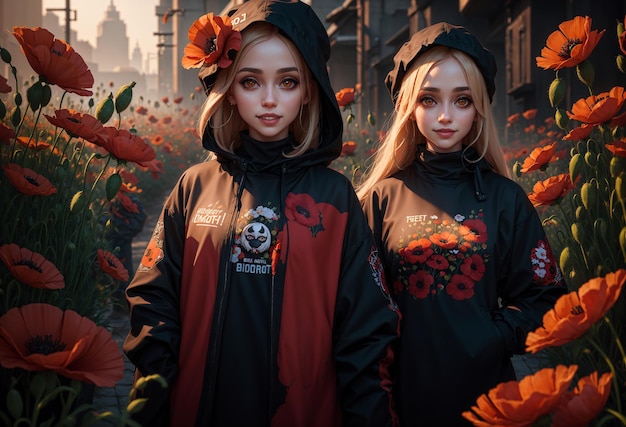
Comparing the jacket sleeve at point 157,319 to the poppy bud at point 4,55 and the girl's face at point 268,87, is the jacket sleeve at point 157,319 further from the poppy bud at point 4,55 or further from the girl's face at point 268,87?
the poppy bud at point 4,55

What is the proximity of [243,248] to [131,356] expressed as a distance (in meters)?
0.41

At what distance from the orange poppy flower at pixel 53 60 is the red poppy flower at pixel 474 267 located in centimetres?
133

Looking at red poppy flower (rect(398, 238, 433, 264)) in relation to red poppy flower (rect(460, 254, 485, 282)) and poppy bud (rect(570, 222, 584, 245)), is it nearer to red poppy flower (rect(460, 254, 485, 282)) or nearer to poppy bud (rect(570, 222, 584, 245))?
red poppy flower (rect(460, 254, 485, 282))

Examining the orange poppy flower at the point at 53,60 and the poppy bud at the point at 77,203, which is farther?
the poppy bud at the point at 77,203

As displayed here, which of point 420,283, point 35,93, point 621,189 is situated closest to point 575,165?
point 621,189

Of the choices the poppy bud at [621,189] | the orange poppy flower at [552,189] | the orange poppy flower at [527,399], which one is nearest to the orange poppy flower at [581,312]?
the orange poppy flower at [527,399]

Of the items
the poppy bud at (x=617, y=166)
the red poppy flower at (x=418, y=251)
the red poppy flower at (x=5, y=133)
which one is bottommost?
the red poppy flower at (x=418, y=251)

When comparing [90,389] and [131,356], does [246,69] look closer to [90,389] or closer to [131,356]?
[131,356]

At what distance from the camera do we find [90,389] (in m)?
3.15

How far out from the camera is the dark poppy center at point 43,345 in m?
1.50

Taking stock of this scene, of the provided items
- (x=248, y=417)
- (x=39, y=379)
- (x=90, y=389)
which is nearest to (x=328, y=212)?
(x=248, y=417)

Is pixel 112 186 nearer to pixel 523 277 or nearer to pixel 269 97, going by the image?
pixel 269 97

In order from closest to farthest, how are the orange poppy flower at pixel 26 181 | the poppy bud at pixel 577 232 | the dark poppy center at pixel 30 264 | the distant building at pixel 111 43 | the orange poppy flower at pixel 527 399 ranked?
the orange poppy flower at pixel 527 399, the dark poppy center at pixel 30 264, the orange poppy flower at pixel 26 181, the poppy bud at pixel 577 232, the distant building at pixel 111 43

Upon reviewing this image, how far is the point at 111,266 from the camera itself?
338 centimetres
